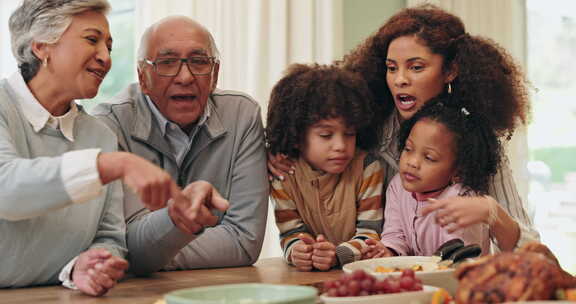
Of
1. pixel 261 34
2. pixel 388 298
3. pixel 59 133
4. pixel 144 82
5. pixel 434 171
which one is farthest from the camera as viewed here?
→ pixel 261 34

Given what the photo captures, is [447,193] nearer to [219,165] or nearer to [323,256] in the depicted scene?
[323,256]

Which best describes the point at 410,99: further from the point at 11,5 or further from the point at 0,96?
the point at 11,5

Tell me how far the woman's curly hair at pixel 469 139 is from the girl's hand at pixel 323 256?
49 cm

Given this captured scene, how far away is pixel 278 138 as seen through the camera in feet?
8.02

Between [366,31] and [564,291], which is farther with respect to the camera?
[366,31]

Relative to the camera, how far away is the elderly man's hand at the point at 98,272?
161cm

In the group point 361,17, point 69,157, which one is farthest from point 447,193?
point 361,17

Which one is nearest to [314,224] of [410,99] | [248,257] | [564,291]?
[248,257]

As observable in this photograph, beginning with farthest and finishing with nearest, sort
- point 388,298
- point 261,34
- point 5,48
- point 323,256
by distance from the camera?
1. point 5,48
2. point 261,34
3. point 323,256
4. point 388,298

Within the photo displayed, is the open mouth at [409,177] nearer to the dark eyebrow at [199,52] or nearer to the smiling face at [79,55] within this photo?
the dark eyebrow at [199,52]

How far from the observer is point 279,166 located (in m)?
2.40

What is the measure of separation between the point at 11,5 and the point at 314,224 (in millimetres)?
3543

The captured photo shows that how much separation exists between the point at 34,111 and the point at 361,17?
291cm

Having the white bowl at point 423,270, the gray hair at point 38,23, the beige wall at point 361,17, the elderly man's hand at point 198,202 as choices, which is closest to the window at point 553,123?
the beige wall at point 361,17
